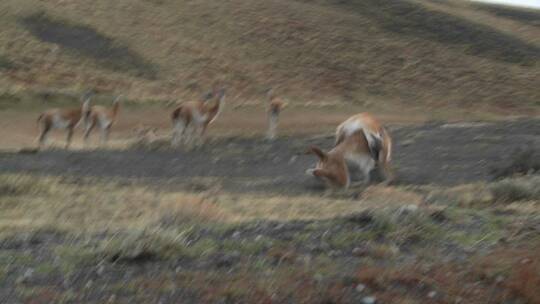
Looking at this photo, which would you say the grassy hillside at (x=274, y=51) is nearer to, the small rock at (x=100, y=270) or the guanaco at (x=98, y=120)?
the guanaco at (x=98, y=120)

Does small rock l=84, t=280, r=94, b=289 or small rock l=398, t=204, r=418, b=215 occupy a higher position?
small rock l=84, t=280, r=94, b=289

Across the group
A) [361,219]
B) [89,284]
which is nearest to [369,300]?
[89,284]

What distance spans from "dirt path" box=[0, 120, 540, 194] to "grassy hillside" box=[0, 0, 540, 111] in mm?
16469

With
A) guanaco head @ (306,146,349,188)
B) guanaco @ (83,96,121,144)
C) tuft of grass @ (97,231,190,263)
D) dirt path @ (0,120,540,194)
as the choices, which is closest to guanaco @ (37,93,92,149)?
guanaco @ (83,96,121,144)

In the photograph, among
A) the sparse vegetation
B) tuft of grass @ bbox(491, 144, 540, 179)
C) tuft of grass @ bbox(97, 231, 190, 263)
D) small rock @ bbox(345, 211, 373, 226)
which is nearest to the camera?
the sparse vegetation

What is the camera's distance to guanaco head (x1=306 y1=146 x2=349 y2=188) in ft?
43.8

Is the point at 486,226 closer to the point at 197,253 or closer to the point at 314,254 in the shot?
the point at 314,254

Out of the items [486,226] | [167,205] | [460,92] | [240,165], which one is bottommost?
[460,92]

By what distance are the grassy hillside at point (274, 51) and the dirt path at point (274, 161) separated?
16469mm

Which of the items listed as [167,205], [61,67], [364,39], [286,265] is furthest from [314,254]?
[364,39]

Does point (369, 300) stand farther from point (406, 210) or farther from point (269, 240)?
point (406, 210)

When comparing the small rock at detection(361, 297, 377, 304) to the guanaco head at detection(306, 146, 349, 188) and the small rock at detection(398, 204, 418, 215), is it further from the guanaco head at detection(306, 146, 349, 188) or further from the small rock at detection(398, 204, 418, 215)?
the guanaco head at detection(306, 146, 349, 188)

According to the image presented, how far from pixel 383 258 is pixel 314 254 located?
1.97 ft

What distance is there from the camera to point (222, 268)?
6859 mm
